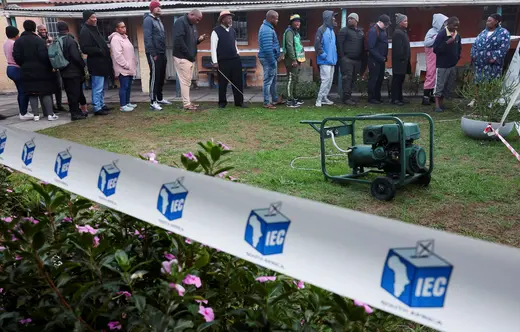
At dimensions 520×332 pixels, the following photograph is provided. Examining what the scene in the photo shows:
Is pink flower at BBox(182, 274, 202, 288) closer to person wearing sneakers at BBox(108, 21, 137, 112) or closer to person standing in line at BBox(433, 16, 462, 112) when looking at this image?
person wearing sneakers at BBox(108, 21, 137, 112)

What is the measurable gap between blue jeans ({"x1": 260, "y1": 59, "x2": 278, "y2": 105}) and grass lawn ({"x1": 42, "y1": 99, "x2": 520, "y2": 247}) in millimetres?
387

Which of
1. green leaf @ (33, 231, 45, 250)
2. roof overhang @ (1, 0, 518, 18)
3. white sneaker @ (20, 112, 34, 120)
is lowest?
white sneaker @ (20, 112, 34, 120)

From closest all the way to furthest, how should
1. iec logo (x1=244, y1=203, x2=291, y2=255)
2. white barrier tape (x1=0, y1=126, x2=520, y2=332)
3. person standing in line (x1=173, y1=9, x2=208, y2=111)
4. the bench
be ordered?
white barrier tape (x1=0, y1=126, x2=520, y2=332) → iec logo (x1=244, y1=203, x2=291, y2=255) → person standing in line (x1=173, y1=9, x2=208, y2=111) → the bench

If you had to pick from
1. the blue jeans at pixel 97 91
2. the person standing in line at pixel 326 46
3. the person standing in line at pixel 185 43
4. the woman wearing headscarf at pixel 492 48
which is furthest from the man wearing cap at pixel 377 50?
the blue jeans at pixel 97 91

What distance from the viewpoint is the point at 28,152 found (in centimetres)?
212

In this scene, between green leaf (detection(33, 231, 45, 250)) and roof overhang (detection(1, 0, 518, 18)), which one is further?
roof overhang (detection(1, 0, 518, 18))

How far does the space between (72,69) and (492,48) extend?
778 cm

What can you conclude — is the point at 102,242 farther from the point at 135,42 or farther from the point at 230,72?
the point at 135,42

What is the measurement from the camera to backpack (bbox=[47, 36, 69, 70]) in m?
8.36

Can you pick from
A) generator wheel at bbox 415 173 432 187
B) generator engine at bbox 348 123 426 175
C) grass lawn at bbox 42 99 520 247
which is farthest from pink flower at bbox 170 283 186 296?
generator wheel at bbox 415 173 432 187

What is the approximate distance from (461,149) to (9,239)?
239 inches

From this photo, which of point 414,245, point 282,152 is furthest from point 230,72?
point 414,245

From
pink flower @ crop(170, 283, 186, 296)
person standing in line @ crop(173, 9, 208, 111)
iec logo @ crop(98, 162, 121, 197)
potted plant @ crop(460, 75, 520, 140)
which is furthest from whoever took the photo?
person standing in line @ crop(173, 9, 208, 111)

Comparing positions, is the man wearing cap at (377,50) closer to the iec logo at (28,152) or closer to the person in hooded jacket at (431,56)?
the person in hooded jacket at (431,56)
